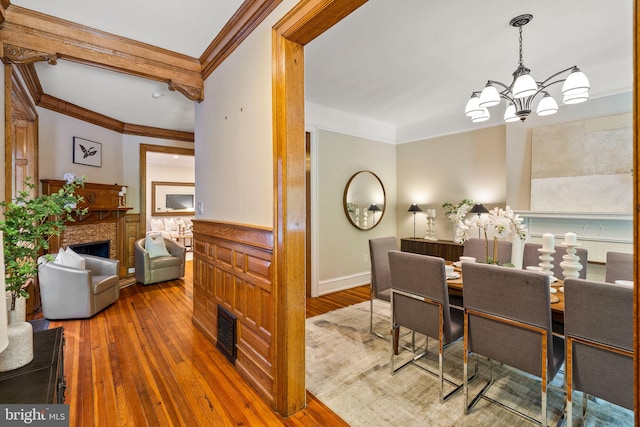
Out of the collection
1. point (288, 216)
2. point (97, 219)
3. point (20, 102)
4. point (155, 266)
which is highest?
point (20, 102)

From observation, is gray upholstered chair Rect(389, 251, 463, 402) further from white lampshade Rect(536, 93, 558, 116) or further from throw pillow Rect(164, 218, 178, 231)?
throw pillow Rect(164, 218, 178, 231)

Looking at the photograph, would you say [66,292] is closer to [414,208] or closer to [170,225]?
[414,208]

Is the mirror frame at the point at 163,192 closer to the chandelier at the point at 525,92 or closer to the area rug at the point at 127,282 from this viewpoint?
the area rug at the point at 127,282

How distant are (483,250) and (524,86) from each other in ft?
5.35

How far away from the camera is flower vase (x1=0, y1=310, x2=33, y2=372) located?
1.16 m

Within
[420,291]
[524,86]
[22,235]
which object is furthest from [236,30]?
[420,291]

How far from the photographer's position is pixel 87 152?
4.59 metres

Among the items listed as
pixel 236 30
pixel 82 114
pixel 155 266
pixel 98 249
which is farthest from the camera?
pixel 98 249

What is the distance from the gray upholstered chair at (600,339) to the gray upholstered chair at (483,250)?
57.2 inches

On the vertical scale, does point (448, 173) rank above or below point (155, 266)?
above

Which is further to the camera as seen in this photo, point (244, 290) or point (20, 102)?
point (20, 102)

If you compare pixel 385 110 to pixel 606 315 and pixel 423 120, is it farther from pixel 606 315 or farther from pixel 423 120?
pixel 606 315

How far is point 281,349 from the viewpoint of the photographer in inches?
72.8

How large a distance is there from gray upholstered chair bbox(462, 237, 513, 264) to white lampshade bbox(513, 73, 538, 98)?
1.36 m
